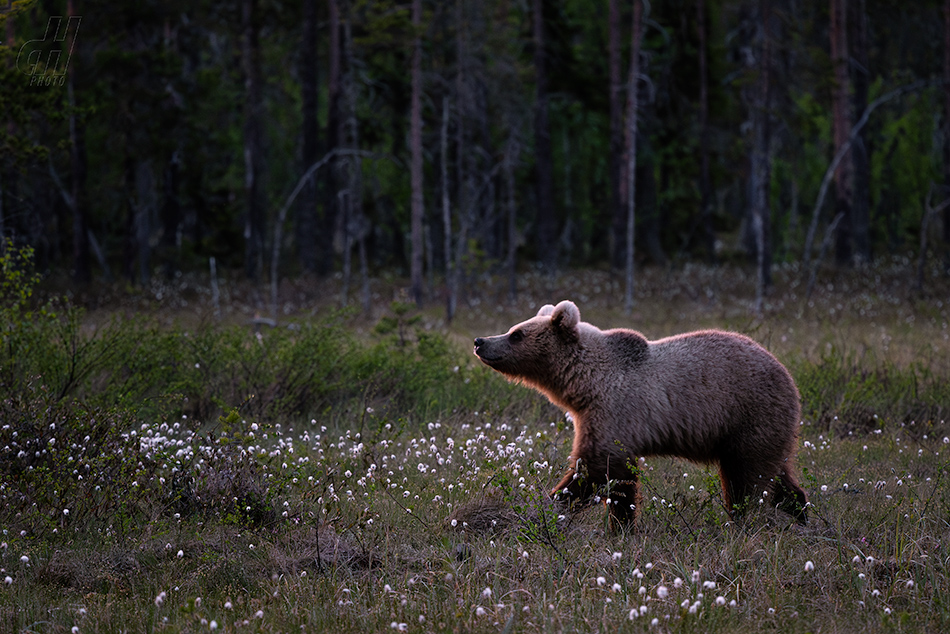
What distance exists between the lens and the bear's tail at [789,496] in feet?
18.1

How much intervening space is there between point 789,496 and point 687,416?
96 cm

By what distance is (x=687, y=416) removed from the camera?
5.40m

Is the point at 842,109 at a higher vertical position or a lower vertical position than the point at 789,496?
higher

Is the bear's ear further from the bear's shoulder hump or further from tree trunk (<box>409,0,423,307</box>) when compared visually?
tree trunk (<box>409,0,423,307</box>)

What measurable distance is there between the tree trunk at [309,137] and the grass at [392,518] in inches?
686

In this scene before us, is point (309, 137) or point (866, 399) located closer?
point (866, 399)

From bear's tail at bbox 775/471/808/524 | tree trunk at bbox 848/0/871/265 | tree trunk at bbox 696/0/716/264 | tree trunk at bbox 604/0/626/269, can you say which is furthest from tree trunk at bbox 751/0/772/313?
bear's tail at bbox 775/471/808/524

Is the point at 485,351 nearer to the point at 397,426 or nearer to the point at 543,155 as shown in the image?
the point at 397,426

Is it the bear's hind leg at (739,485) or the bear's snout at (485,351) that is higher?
the bear's snout at (485,351)

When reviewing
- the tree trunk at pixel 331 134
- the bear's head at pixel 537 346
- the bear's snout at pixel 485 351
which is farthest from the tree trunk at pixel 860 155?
the bear's snout at pixel 485 351

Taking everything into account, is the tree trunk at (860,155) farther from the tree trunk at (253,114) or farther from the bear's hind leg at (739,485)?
the bear's hind leg at (739,485)

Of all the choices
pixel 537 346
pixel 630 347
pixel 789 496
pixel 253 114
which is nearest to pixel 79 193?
pixel 253 114

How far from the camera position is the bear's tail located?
5516 millimetres

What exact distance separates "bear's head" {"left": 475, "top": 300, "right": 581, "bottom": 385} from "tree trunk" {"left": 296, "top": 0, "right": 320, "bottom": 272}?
20.3m
